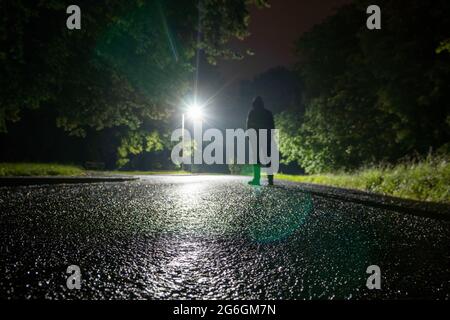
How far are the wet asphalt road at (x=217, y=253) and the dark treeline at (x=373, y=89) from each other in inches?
293

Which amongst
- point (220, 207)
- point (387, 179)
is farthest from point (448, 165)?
point (220, 207)

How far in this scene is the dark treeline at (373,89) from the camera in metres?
14.8

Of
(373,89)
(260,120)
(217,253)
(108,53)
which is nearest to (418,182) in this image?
(260,120)

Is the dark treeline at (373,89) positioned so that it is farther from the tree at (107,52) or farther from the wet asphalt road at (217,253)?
the wet asphalt road at (217,253)

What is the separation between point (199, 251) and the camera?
A: 9.57 ft

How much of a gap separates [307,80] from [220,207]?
2377cm

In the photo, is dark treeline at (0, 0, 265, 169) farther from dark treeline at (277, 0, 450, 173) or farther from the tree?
dark treeline at (277, 0, 450, 173)

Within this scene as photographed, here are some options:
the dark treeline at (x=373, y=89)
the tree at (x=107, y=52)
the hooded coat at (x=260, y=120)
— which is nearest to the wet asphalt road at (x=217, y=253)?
the tree at (x=107, y=52)

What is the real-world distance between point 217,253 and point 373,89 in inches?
788

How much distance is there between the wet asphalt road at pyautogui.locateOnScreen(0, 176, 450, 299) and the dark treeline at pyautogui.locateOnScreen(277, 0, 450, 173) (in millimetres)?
7453

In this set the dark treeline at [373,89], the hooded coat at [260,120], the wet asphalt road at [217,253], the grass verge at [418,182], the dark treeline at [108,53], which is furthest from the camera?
the dark treeline at [373,89]

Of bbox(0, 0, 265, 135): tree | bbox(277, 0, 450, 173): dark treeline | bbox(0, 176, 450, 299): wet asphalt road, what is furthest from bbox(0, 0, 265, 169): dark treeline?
bbox(277, 0, 450, 173): dark treeline

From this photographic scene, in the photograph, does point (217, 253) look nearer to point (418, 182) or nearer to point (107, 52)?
point (418, 182)
